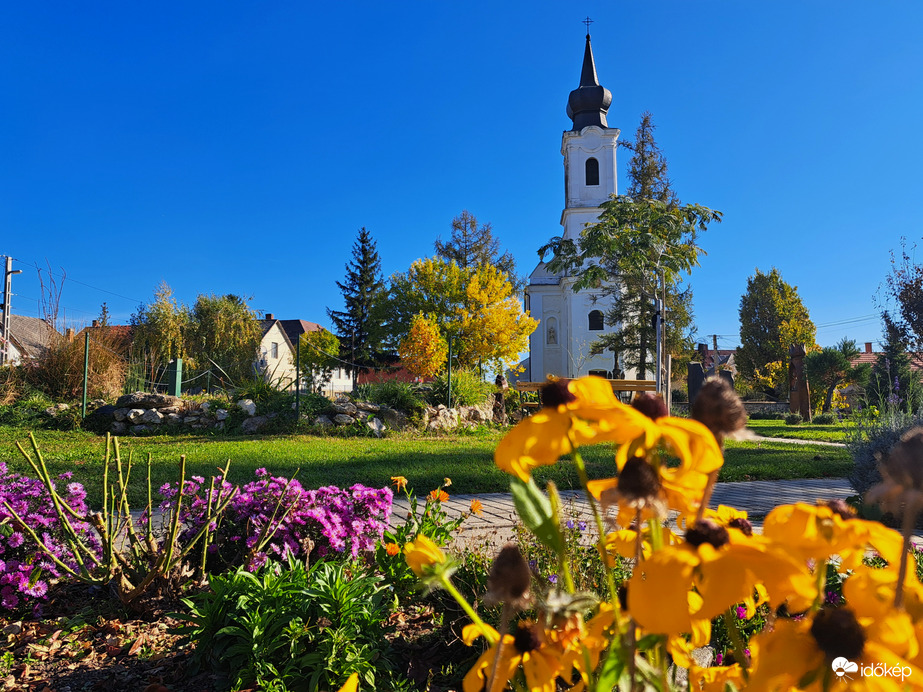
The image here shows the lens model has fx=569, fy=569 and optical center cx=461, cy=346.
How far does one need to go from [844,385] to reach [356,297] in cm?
2555

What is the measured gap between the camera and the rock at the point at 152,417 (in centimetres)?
959

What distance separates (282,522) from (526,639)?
209 centimetres

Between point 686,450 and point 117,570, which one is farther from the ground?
point 686,450

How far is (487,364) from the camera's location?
2227cm

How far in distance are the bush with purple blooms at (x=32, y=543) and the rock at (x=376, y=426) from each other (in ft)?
24.1

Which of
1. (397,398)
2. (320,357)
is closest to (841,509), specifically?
(397,398)

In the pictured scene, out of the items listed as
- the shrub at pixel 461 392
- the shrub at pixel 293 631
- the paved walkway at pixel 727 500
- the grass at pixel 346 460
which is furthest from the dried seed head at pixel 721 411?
the shrub at pixel 461 392

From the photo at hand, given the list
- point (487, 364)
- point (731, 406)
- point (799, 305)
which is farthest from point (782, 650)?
point (799, 305)

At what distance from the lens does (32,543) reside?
2.37 m

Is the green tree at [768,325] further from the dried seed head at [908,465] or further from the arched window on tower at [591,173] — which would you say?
the dried seed head at [908,465]

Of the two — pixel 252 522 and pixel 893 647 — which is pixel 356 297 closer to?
pixel 252 522

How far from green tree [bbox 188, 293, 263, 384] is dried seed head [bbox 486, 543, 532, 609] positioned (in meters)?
24.8

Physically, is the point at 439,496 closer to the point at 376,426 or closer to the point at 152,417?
the point at 376,426

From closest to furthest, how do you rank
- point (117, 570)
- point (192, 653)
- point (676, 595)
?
point (676, 595), point (192, 653), point (117, 570)
